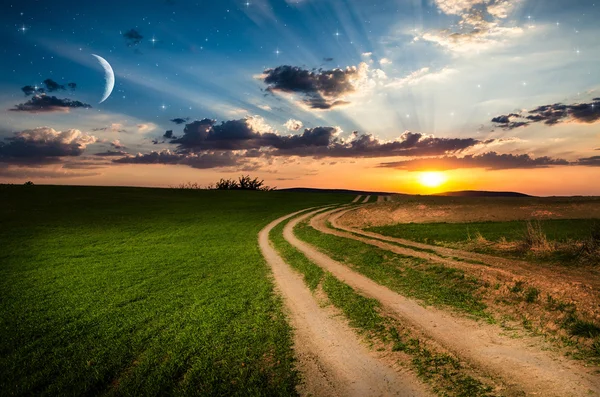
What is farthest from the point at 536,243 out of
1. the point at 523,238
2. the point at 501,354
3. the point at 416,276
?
the point at 501,354

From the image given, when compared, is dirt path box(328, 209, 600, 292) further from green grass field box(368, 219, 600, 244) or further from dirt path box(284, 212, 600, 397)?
dirt path box(284, 212, 600, 397)

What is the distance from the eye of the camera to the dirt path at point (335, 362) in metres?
7.99

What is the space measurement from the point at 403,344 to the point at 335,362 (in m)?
2.26

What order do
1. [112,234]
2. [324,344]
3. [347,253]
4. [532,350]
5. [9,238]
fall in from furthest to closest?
[112,234], [9,238], [347,253], [324,344], [532,350]

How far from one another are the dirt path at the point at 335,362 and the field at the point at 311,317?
5 cm

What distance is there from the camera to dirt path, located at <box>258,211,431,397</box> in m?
7.99

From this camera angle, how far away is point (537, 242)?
69.5 ft

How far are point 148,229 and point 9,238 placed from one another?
12519 millimetres

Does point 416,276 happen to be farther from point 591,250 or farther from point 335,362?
point 591,250

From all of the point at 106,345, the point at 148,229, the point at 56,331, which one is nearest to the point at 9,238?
the point at 148,229

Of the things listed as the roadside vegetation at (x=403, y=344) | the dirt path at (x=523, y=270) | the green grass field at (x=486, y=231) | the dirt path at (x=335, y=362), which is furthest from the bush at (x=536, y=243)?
the dirt path at (x=335, y=362)

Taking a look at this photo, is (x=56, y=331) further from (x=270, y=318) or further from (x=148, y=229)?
(x=148, y=229)

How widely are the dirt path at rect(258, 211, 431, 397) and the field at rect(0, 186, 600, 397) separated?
0.16 feet

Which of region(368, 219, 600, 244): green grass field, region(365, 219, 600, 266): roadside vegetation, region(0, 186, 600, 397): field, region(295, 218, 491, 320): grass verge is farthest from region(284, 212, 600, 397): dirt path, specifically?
region(368, 219, 600, 244): green grass field
